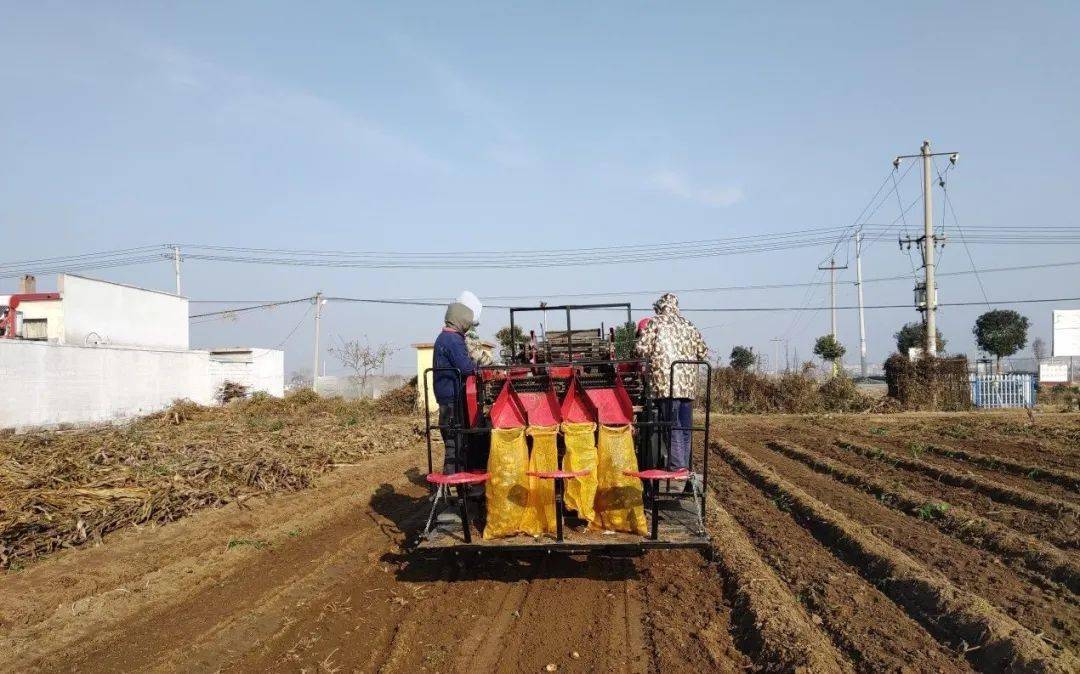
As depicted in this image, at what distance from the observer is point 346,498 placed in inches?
407

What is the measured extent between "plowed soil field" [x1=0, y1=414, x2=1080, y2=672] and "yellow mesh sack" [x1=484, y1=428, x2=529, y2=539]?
636 millimetres

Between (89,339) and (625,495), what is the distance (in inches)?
956

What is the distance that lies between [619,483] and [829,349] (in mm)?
39039

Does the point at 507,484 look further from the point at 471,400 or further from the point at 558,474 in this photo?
the point at 471,400

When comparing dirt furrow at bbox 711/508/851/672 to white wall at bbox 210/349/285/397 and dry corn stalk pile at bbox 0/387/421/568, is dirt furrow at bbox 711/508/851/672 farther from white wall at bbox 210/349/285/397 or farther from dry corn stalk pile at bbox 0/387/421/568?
white wall at bbox 210/349/285/397

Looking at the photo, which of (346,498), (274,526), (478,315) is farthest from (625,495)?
(346,498)

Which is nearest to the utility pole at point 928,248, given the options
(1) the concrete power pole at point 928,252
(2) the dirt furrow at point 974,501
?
(1) the concrete power pole at point 928,252

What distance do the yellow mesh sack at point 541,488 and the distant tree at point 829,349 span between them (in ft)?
126

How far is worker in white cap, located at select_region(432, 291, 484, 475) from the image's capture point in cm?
677

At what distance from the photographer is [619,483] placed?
5734mm

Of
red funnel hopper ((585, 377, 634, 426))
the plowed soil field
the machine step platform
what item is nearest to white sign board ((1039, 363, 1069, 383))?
the plowed soil field

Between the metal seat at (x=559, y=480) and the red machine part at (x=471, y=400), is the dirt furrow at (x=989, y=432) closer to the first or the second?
the metal seat at (x=559, y=480)

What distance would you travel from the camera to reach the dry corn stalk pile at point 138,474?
7.38 m

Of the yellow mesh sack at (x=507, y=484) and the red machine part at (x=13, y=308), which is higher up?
the red machine part at (x=13, y=308)
